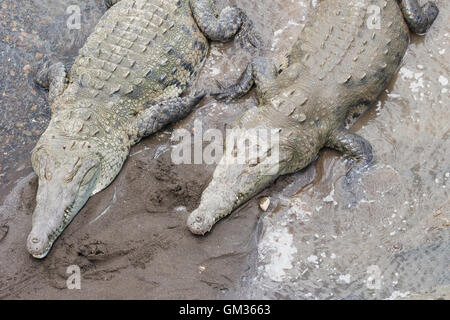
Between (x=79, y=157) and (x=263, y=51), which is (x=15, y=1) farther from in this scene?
(x=263, y=51)

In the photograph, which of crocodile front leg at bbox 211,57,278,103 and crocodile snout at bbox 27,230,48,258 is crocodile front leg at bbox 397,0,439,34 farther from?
crocodile snout at bbox 27,230,48,258

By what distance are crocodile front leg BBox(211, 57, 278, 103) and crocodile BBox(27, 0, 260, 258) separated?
28 centimetres

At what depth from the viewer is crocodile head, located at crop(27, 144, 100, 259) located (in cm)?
385

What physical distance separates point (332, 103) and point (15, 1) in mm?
3537

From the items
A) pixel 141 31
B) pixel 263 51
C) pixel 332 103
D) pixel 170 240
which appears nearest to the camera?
pixel 170 240

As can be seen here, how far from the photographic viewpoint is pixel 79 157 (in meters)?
4.12

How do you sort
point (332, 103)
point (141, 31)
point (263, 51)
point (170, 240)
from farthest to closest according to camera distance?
point (263, 51) < point (141, 31) < point (332, 103) < point (170, 240)

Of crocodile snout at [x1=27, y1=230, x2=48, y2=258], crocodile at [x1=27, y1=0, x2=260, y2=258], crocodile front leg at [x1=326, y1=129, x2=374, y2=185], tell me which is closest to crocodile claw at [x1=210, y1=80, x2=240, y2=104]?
crocodile at [x1=27, y1=0, x2=260, y2=258]

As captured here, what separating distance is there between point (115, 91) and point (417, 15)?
3051 mm

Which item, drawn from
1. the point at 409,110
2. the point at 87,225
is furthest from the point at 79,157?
the point at 409,110

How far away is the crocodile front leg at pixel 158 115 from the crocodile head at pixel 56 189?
557 millimetres

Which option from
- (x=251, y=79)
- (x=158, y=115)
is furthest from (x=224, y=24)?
(x=158, y=115)

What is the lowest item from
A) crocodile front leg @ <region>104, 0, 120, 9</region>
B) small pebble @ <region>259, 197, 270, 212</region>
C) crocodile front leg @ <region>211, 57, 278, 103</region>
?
small pebble @ <region>259, 197, 270, 212</region>

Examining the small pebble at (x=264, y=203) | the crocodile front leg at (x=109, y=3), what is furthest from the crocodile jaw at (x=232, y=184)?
the crocodile front leg at (x=109, y=3)
